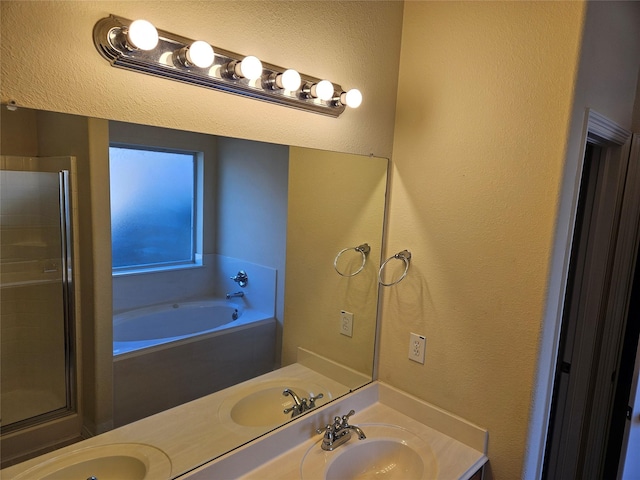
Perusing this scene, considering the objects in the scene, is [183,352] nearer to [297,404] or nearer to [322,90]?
[297,404]

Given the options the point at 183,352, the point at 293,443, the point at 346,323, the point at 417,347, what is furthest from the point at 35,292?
the point at 417,347

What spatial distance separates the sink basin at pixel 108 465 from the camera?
959 mm

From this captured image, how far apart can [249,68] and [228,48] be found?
0.10m

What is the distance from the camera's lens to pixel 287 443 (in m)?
1.35

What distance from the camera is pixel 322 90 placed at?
125 centimetres

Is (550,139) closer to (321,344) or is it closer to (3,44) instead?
(321,344)

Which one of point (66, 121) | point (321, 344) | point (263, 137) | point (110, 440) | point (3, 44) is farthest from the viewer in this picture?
point (321, 344)

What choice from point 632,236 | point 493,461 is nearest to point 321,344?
point 493,461

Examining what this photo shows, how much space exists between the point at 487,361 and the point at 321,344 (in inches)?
23.5

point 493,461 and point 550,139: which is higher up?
point 550,139

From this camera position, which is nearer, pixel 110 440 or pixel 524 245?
pixel 110 440

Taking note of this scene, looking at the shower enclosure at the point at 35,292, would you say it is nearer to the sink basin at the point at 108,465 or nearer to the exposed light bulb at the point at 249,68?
the sink basin at the point at 108,465

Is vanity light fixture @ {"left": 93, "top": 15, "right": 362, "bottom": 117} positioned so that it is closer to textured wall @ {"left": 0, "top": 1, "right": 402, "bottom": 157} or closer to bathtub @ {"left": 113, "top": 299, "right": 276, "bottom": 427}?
textured wall @ {"left": 0, "top": 1, "right": 402, "bottom": 157}

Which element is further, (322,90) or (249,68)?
(322,90)
